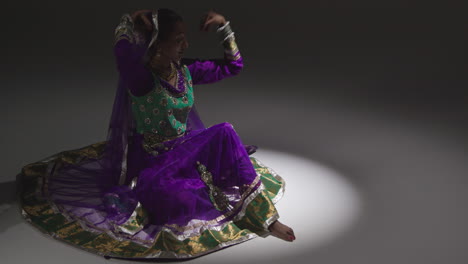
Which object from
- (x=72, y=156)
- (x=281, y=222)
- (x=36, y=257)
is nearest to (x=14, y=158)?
(x=72, y=156)

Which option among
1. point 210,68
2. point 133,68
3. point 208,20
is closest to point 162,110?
point 133,68

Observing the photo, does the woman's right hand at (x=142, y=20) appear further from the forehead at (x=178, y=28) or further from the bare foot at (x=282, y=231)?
the bare foot at (x=282, y=231)

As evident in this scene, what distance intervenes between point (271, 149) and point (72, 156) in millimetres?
1414

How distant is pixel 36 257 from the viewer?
10.3ft

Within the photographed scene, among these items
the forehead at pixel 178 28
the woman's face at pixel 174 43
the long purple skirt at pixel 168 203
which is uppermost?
the forehead at pixel 178 28

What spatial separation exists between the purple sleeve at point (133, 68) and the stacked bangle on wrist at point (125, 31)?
2 cm

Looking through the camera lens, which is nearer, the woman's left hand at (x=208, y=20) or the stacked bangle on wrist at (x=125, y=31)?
the stacked bangle on wrist at (x=125, y=31)

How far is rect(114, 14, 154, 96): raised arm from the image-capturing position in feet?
10.5

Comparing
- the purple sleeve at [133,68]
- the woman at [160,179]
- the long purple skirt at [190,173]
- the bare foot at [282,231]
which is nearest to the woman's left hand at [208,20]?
the woman at [160,179]

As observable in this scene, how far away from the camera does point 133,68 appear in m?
3.28

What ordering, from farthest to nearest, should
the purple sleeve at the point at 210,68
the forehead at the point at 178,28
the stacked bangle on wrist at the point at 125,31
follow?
the purple sleeve at the point at 210,68 < the forehead at the point at 178,28 < the stacked bangle on wrist at the point at 125,31

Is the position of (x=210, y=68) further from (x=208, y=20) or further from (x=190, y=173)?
(x=190, y=173)

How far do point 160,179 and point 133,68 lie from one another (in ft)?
2.11

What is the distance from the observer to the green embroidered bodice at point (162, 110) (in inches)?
137
